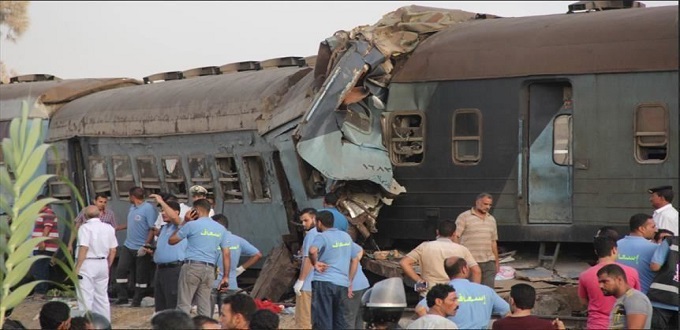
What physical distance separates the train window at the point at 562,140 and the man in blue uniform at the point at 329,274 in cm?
318

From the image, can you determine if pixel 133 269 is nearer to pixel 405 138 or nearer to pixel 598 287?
pixel 405 138

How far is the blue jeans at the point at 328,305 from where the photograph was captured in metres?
13.2

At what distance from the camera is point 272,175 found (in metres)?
18.2

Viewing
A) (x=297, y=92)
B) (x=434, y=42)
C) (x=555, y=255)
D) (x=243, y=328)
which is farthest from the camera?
(x=297, y=92)

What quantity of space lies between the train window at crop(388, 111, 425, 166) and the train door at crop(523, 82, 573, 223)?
1409mm

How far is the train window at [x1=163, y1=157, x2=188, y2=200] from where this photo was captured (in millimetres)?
20359

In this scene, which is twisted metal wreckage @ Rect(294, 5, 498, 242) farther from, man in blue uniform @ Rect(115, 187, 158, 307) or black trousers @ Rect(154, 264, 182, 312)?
man in blue uniform @ Rect(115, 187, 158, 307)

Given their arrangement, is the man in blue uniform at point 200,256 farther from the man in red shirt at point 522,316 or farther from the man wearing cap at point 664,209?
the man in red shirt at point 522,316

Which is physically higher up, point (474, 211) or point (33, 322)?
point (474, 211)

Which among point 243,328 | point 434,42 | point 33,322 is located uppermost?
point 434,42

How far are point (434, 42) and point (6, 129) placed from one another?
9.91 m

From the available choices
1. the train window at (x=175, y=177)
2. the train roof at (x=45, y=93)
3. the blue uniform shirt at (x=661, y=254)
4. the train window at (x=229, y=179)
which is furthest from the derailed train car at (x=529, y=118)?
the train roof at (x=45, y=93)

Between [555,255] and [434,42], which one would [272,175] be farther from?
[555,255]

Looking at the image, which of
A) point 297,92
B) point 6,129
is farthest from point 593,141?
point 6,129
